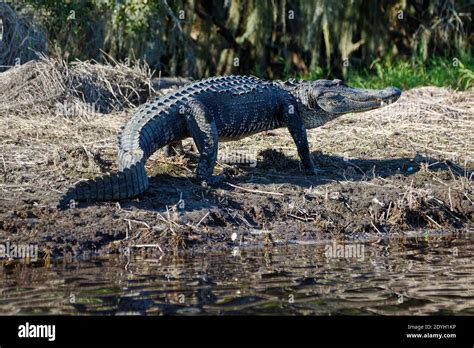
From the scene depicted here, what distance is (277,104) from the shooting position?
8812 mm

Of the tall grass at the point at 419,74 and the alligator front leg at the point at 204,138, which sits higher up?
the tall grass at the point at 419,74

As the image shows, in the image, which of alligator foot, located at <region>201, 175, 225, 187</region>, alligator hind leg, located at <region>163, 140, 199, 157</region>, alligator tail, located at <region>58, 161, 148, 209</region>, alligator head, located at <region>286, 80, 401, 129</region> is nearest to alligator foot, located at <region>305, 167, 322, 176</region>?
alligator head, located at <region>286, 80, 401, 129</region>

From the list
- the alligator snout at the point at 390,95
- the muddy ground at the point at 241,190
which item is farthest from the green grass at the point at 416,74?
the alligator snout at the point at 390,95

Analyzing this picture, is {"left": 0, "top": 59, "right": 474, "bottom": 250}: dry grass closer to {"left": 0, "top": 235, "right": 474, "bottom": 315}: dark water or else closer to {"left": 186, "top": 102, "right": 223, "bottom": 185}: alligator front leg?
{"left": 186, "top": 102, "right": 223, "bottom": 185}: alligator front leg

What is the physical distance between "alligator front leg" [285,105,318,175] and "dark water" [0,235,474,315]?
1.56 meters

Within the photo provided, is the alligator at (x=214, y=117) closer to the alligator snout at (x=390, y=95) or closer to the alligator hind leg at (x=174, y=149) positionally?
the alligator snout at (x=390, y=95)

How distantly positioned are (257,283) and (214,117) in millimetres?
2631

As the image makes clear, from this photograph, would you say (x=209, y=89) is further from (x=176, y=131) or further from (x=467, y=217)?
(x=467, y=217)

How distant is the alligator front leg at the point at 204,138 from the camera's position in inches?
317

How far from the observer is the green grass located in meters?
12.8

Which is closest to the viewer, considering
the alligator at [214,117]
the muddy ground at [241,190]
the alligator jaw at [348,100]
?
the muddy ground at [241,190]

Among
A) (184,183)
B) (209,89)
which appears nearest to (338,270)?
(184,183)
